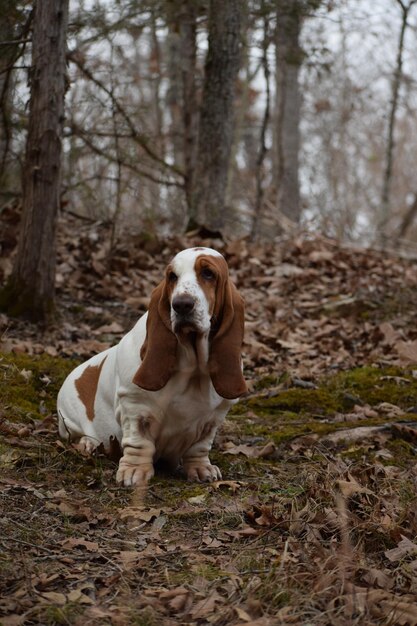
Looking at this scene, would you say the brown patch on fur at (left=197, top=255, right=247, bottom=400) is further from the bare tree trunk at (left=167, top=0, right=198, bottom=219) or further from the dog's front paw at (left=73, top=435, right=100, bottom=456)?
the bare tree trunk at (left=167, top=0, right=198, bottom=219)

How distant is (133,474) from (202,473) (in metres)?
0.48

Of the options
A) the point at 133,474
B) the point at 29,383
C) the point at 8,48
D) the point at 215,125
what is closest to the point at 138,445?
the point at 133,474

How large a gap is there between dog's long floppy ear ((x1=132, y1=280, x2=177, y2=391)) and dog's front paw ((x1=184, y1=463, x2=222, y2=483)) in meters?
0.64

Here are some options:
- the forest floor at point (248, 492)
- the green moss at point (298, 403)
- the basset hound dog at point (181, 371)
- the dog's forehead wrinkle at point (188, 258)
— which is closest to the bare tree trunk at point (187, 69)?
the forest floor at point (248, 492)

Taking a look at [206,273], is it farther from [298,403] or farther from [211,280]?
[298,403]

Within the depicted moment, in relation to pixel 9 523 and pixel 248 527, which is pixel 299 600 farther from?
pixel 9 523

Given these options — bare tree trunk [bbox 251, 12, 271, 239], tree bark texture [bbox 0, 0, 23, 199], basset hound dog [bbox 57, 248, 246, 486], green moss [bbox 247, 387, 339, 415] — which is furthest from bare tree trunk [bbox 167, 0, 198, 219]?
basset hound dog [bbox 57, 248, 246, 486]

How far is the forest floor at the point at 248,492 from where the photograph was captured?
9.76ft

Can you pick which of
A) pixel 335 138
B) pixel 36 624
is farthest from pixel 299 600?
pixel 335 138

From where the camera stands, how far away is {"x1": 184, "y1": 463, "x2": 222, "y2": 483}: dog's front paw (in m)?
4.90

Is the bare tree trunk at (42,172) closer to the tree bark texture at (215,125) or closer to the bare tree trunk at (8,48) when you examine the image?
the bare tree trunk at (8,48)

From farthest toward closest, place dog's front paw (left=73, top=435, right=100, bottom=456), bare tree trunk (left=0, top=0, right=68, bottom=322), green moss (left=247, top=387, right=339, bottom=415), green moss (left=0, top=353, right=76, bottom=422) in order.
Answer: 1. bare tree trunk (left=0, top=0, right=68, bottom=322)
2. green moss (left=247, top=387, right=339, bottom=415)
3. green moss (left=0, top=353, right=76, bottom=422)
4. dog's front paw (left=73, top=435, right=100, bottom=456)

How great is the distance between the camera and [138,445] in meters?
4.71

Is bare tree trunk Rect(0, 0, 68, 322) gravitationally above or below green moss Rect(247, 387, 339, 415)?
above
